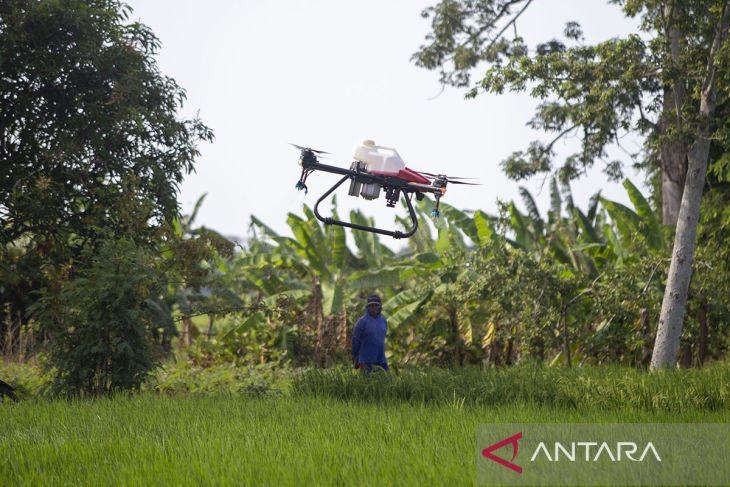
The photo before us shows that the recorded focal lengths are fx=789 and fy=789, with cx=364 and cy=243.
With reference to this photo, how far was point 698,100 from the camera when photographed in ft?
46.3

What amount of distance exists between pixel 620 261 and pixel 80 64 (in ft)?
35.6

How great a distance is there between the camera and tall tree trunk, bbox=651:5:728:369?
1238cm

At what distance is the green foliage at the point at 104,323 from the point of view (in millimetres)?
11688

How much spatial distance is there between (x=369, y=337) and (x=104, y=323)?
3.95m

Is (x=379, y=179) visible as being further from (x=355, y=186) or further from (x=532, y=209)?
(x=532, y=209)

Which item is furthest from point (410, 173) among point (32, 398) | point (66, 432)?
point (32, 398)

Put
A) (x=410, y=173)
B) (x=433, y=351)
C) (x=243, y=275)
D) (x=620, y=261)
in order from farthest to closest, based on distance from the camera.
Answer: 1. (x=243, y=275)
2. (x=433, y=351)
3. (x=620, y=261)
4. (x=410, y=173)

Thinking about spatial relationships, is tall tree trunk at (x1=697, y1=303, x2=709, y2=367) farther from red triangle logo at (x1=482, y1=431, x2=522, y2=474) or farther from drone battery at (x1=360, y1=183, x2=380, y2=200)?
drone battery at (x1=360, y1=183, x2=380, y2=200)

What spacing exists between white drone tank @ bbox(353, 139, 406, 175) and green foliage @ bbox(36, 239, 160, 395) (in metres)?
5.80

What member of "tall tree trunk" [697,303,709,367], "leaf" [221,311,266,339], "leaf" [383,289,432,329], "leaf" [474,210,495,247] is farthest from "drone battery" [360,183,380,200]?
"leaf" [221,311,266,339]

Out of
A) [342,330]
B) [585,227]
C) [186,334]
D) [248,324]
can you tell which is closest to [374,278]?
[342,330]

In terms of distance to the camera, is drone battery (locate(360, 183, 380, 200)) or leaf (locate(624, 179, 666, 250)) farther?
leaf (locate(624, 179, 666, 250))

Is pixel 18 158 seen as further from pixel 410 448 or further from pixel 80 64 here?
pixel 410 448

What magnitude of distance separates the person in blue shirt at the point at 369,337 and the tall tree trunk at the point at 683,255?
4.37 m
